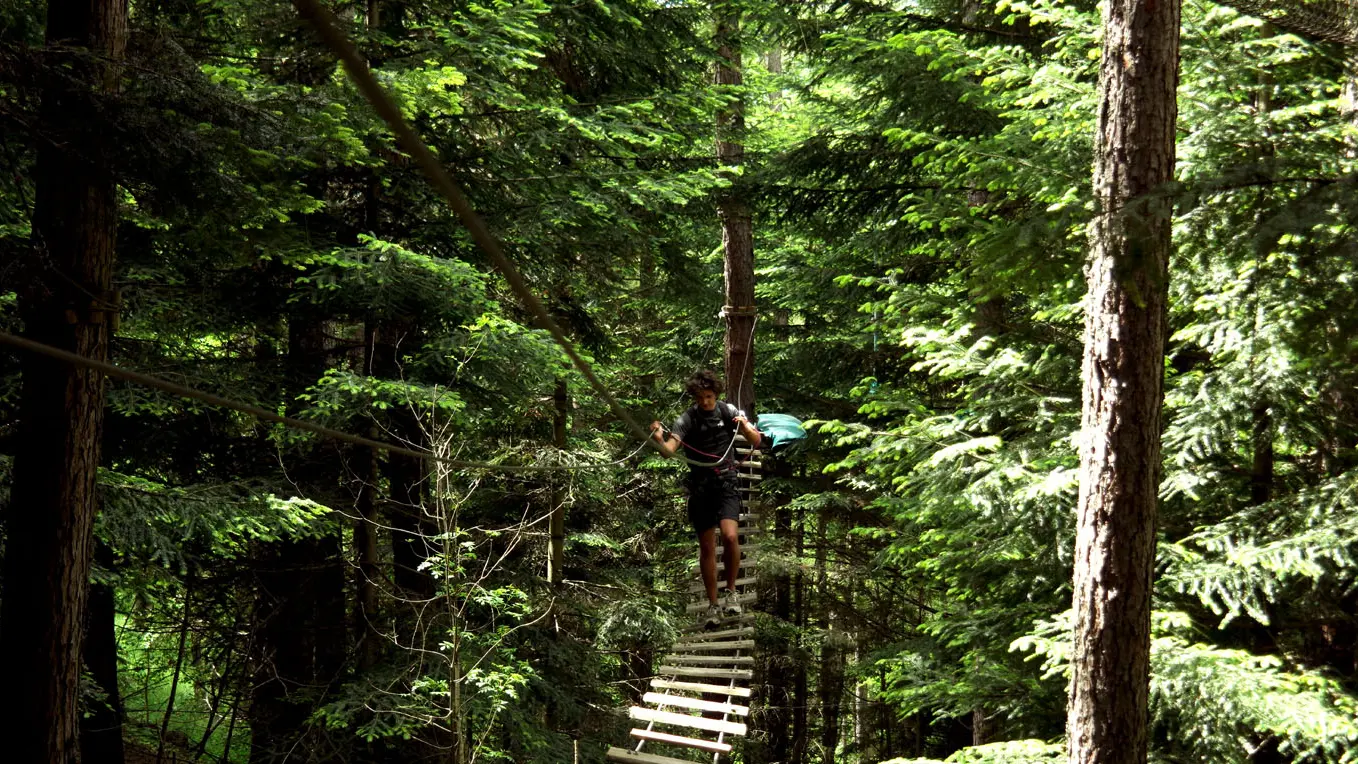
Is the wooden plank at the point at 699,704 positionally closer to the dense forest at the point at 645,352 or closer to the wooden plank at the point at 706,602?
the wooden plank at the point at 706,602

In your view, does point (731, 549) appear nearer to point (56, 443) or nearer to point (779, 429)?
point (779, 429)

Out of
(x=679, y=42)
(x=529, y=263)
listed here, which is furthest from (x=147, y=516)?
(x=679, y=42)

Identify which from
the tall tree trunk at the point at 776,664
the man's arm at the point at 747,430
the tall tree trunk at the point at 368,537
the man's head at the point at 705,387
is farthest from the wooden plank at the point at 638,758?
the tall tree trunk at the point at 776,664

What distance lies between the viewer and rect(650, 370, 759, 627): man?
662 cm

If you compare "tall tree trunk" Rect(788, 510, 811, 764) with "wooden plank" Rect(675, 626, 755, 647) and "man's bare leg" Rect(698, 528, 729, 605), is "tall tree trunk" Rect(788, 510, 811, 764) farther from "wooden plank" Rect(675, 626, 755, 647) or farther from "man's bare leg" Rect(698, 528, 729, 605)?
"man's bare leg" Rect(698, 528, 729, 605)

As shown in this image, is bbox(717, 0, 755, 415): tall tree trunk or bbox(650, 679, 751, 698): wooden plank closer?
bbox(650, 679, 751, 698): wooden plank

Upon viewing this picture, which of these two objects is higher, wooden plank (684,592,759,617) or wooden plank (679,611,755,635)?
wooden plank (684,592,759,617)

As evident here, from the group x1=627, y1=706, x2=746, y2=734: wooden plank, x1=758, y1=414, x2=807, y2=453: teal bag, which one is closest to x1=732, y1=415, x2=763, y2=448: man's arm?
x1=758, y1=414, x2=807, y2=453: teal bag

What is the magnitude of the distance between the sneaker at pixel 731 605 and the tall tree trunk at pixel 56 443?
4.41m

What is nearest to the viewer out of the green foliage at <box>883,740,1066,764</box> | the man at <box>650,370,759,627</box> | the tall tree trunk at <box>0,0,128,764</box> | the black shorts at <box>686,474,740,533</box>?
the tall tree trunk at <box>0,0,128,764</box>

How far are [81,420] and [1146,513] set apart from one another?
5.12 meters

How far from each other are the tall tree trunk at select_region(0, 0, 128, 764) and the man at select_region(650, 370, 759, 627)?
3.70m

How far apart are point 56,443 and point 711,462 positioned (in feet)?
13.3

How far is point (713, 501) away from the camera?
22.3 feet
